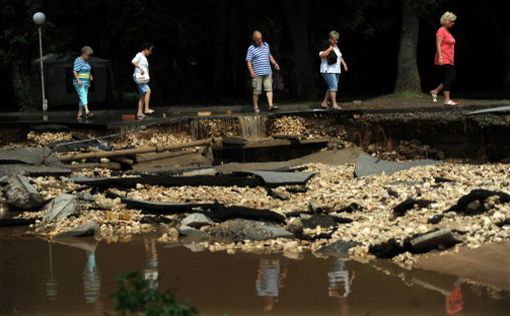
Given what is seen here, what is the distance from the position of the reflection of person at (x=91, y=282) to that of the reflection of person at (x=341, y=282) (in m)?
2.35

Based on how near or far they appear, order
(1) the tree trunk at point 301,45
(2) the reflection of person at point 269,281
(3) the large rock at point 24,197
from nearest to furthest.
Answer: (2) the reflection of person at point 269,281 < (3) the large rock at point 24,197 < (1) the tree trunk at point 301,45

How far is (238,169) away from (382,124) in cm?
443

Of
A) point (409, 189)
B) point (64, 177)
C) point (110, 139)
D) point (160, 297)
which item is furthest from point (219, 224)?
point (110, 139)

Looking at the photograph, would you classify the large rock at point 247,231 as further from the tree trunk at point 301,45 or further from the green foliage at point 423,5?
the tree trunk at point 301,45

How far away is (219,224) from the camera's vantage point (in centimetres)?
1187

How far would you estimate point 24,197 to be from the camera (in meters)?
13.8

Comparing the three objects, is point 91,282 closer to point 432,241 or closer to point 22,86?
point 432,241

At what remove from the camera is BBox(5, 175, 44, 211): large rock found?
45.3 ft

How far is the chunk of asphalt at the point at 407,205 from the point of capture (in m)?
11.7

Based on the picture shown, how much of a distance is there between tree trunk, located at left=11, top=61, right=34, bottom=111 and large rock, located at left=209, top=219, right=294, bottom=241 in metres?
18.7

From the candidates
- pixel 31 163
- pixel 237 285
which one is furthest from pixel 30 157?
pixel 237 285

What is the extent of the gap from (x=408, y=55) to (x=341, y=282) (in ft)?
60.3

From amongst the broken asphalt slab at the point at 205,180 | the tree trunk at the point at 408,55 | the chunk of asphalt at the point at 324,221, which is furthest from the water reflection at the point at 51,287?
the tree trunk at the point at 408,55

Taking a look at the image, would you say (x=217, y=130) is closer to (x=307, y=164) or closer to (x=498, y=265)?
(x=307, y=164)
